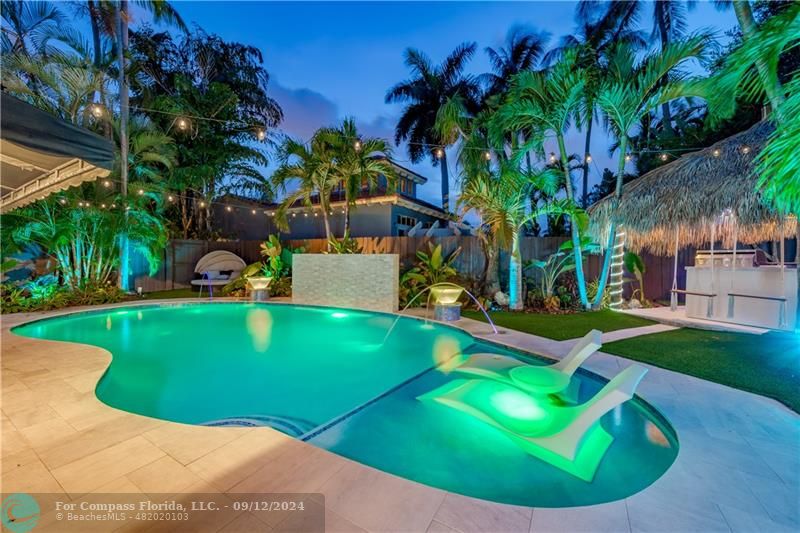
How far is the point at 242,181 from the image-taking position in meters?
15.8

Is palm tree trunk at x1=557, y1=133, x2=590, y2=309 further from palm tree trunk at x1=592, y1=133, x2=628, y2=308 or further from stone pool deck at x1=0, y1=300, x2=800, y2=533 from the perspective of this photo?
stone pool deck at x1=0, y1=300, x2=800, y2=533

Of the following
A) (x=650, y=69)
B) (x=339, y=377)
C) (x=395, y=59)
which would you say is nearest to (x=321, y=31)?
(x=395, y=59)

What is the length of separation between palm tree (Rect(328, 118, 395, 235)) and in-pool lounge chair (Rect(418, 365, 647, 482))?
25.0 ft

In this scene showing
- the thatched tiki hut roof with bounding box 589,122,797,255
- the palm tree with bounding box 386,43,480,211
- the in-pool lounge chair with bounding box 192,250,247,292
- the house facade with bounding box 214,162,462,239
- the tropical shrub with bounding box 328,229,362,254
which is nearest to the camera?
the thatched tiki hut roof with bounding box 589,122,797,255

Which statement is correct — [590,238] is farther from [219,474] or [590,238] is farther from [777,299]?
[219,474]

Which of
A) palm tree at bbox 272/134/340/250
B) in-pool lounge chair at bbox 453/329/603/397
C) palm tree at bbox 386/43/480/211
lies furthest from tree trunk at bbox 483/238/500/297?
palm tree at bbox 386/43/480/211

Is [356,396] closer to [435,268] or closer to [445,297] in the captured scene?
[445,297]

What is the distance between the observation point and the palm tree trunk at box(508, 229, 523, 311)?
8.96 metres

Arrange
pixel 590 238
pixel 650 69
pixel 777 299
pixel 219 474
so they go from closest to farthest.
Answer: pixel 219 474 → pixel 777 299 → pixel 650 69 → pixel 590 238

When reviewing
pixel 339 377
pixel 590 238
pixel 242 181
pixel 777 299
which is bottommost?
pixel 339 377

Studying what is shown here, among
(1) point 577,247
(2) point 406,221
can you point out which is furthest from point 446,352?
(2) point 406,221

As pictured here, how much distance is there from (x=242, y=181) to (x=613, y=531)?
Answer: 17643mm

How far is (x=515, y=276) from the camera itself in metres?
Result: 9.09

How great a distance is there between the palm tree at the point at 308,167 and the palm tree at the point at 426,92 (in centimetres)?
660
